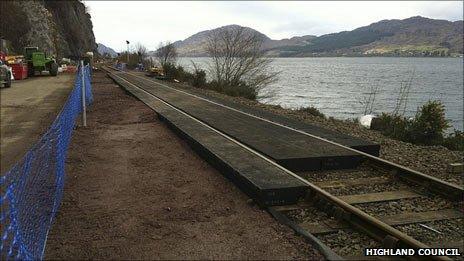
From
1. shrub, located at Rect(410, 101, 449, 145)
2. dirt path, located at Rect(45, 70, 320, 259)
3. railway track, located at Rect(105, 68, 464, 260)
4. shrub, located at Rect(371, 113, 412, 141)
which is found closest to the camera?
dirt path, located at Rect(45, 70, 320, 259)

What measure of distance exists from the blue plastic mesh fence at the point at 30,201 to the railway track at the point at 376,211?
2.98 m

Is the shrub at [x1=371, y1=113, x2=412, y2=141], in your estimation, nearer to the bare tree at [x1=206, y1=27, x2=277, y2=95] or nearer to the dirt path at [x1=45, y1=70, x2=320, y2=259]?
the dirt path at [x1=45, y1=70, x2=320, y2=259]

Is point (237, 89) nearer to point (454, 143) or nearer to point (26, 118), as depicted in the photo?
point (454, 143)

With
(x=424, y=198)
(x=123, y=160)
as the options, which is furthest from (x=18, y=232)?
(x=424, y=198)

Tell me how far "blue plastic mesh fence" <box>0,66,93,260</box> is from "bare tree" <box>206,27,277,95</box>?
26.7m

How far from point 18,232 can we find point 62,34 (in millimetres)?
73938

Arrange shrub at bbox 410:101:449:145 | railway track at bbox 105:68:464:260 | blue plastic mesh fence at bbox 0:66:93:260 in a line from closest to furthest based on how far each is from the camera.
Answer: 1. blue plastic mesh fence at bbox 0:66:93:260
2. railway track at bbox 105:68:464:260
3. shrub at bbox 410:101:449:145

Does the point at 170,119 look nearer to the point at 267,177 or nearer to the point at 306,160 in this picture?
the point at 306,160

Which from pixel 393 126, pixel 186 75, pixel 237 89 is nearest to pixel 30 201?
pixel 393 126

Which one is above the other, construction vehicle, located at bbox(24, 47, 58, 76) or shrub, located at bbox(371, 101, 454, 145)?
construction vehicle, located at bbox(24, 47, 58, 76)

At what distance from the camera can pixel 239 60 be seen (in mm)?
36094

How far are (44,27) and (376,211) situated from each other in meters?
57.6

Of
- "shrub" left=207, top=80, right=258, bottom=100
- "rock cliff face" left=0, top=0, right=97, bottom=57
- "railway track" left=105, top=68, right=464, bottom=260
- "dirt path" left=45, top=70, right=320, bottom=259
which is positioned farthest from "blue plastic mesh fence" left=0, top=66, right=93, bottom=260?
"rock cliff face" left=0, top=0, right=97, bottom=57

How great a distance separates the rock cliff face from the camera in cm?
4722
